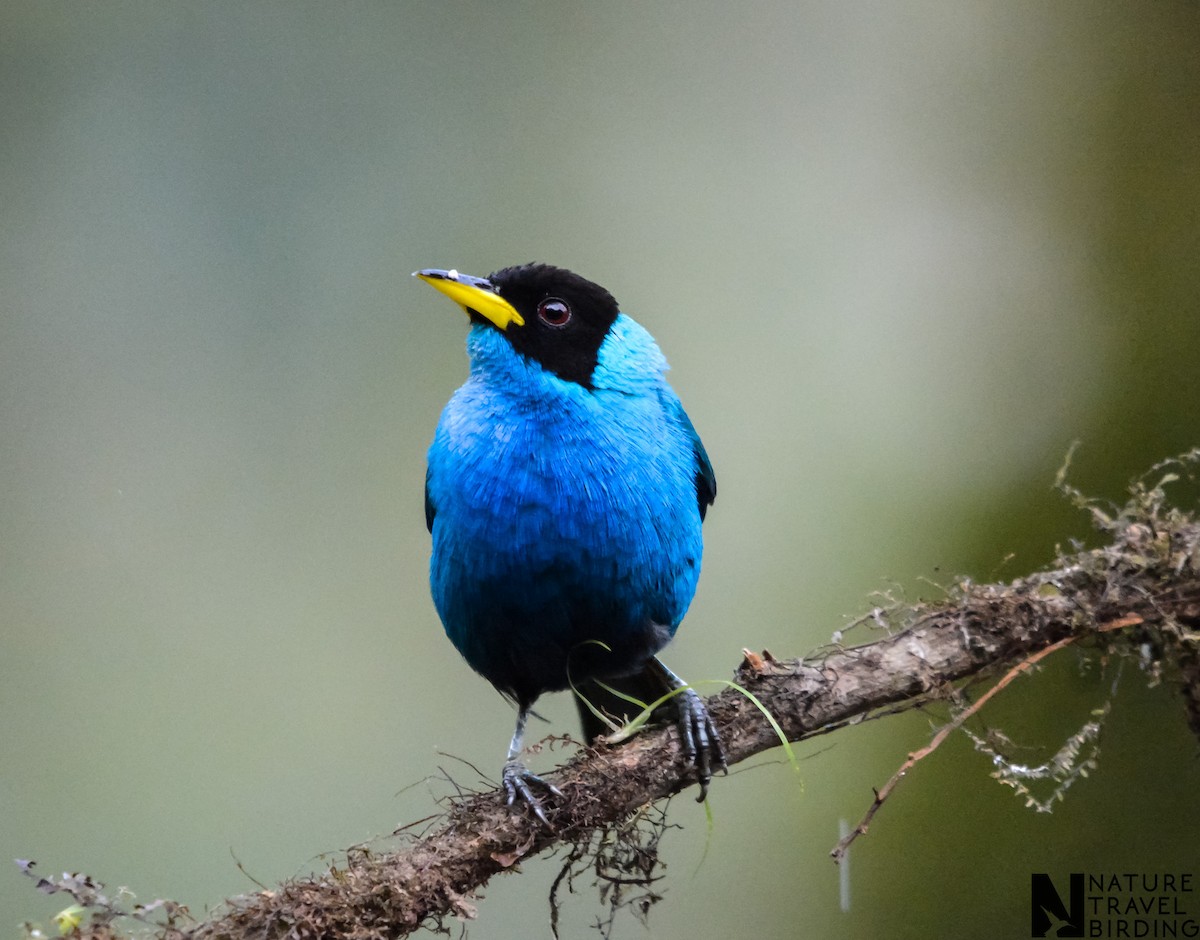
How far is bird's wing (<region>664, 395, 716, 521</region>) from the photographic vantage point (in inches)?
131

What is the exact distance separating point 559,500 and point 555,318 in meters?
0.56

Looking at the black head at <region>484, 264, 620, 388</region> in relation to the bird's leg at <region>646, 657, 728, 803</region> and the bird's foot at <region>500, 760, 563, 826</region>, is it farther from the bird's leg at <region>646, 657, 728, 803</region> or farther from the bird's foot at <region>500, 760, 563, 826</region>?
the bird's foot at <region>500, 760, 563, 826</region>

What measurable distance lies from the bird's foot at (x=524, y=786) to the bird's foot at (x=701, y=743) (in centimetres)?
32

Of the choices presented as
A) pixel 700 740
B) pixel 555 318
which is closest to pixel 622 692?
pixel 700 740

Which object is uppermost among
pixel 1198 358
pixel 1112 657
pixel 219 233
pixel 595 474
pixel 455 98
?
pixel 455 98

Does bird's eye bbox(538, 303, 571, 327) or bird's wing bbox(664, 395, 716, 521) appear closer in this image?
bird's eye bbox(538, 303, 571, 327)

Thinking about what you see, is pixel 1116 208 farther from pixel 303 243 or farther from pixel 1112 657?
pixel 303 243

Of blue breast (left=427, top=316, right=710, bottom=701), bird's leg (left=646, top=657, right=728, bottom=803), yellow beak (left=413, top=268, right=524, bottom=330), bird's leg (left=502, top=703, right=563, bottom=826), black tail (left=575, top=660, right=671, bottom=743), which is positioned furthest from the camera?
black tail (left=575, top=660, right=671, bottom=743)

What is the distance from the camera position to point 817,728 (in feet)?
8.93

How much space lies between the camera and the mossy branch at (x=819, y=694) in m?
2.37

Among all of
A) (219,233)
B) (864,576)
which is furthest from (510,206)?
(864,576)

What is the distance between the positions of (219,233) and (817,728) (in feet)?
12.3

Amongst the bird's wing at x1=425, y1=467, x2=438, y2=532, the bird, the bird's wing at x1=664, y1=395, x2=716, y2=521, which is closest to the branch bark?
the bird

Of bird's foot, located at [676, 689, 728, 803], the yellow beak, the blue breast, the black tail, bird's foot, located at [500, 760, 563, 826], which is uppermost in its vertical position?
the yellow beak
